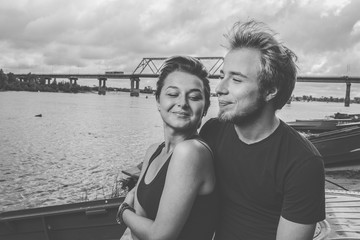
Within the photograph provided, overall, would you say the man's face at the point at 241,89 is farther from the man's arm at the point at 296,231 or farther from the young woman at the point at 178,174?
the man's arm at the point at 296,231

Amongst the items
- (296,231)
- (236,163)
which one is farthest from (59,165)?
(296,231)

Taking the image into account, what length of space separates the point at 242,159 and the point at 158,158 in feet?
2.17

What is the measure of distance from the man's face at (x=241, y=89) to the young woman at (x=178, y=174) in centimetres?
28

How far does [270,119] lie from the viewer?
7.92 feet

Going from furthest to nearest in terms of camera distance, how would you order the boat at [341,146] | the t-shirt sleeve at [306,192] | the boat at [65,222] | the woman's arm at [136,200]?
the boat at [341,146] < the boat at [65,222] < the woman's arm at [136,200] < the t-shirt sleeve at [306,192]

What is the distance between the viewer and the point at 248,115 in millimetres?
2410

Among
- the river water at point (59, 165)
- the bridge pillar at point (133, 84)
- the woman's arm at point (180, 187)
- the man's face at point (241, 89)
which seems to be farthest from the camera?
the bridge pillar at point (133, 84)

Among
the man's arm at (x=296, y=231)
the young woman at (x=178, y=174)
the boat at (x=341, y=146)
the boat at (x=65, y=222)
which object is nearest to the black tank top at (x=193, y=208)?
the young woman at (x=178, y=174)

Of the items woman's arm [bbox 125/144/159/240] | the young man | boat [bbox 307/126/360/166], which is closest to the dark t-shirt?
the young man

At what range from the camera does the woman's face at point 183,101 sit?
2.61 meters

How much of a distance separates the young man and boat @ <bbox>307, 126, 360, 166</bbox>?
12858mm

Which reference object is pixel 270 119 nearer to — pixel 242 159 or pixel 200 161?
pixel 242 159

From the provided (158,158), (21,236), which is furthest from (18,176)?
(158,158)

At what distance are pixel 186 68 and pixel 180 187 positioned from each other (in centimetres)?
91
